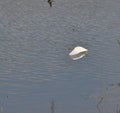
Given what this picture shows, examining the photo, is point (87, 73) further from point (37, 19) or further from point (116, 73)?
point (37, 19)

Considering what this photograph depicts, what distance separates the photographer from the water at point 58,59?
26.6 feet

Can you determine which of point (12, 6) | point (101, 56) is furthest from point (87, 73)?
point (12, 6)

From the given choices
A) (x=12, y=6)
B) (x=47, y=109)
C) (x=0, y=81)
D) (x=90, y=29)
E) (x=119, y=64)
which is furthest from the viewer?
(x=12, y=6)

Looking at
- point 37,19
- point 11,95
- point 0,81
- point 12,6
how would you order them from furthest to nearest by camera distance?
point 12,6 → point 37,19 → point 0,81 → point 11,95

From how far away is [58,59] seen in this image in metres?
10.2

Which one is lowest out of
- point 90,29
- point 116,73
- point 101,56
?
point 116,73

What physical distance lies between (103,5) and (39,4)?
6.82 ft

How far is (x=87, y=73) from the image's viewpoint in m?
9.38

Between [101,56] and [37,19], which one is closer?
[101,56]

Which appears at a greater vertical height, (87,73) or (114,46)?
(114,46)

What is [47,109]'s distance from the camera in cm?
777

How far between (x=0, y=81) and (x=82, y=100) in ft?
5.69

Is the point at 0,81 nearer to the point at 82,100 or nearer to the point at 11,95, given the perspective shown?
the point at 11,95

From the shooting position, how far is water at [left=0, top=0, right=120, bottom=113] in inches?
319
